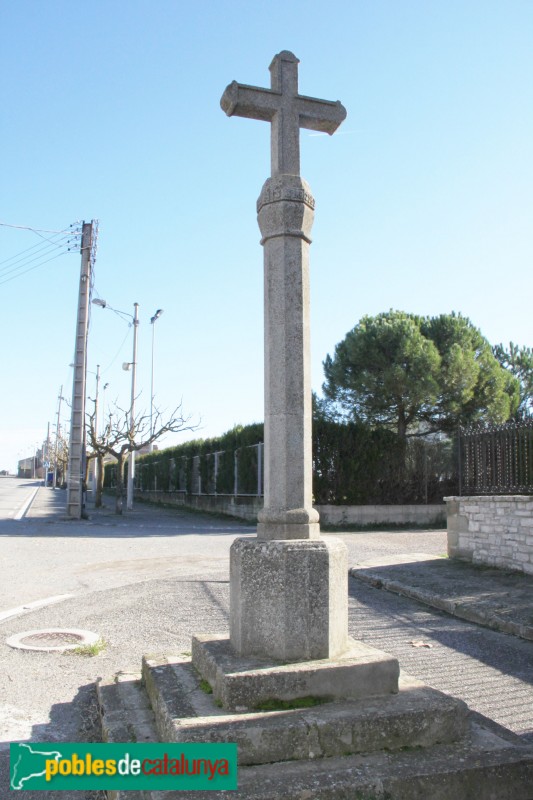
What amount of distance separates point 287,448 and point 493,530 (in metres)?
7.16

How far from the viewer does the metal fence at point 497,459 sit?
984 centimetres

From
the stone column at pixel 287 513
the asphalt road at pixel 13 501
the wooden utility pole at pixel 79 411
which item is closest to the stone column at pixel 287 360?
the stone column at pixel 287 513

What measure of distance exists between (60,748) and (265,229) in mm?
3139

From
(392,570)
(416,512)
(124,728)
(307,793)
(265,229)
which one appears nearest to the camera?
(307,793)

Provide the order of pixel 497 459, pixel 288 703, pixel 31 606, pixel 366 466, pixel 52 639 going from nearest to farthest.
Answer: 1. pixel 288 703
2. pixel 52 639
3. pixel 31 606
4. pixel 497 459
5. pixel 366 466

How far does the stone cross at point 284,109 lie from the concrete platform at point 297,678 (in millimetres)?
2987

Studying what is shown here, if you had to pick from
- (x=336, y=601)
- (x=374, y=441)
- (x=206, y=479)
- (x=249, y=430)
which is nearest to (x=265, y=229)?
(x=336, y=601)

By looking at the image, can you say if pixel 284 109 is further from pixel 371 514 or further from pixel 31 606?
pixel 371 514

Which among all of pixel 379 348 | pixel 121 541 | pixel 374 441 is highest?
pixel 379 348

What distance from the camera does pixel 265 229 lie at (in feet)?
13.9

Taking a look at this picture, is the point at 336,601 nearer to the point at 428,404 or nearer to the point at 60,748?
the point at 60,748

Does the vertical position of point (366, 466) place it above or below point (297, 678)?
above

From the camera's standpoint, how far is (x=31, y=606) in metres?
7.73

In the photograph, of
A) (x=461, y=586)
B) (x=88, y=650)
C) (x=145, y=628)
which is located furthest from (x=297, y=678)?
(x=461, y=586)
